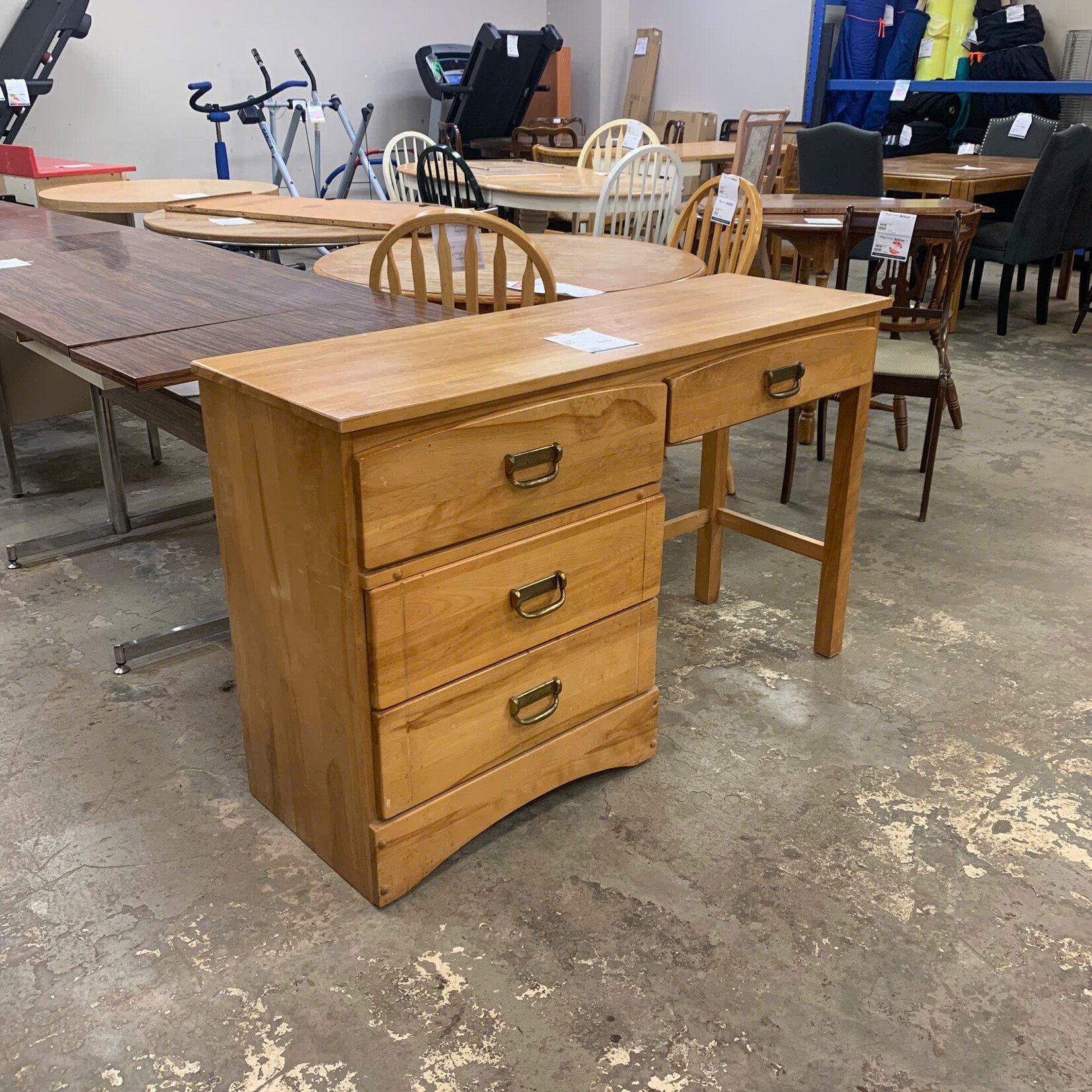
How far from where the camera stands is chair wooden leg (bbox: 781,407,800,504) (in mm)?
3070

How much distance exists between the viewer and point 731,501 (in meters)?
3.28

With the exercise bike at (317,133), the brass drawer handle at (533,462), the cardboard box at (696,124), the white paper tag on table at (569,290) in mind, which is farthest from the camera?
the cardboard box at (696,124)

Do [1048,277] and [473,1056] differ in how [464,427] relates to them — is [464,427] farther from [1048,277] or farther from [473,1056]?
[1048,277]

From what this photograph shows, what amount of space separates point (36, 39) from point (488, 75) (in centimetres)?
312

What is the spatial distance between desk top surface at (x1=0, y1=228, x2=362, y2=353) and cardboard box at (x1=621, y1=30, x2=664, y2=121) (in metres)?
7.13

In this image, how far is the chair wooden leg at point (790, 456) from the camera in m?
3.07

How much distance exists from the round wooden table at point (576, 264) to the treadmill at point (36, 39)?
12.8ft

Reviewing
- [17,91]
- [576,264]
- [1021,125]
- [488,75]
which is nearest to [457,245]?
[576,264]

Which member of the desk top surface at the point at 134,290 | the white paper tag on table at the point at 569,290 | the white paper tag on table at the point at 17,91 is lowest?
the white paper tag on table at the point at 569,290

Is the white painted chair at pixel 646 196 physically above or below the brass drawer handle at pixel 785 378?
above

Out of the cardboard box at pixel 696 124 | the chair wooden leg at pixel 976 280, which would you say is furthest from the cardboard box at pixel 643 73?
the chair wooden leg at pixel 976 280

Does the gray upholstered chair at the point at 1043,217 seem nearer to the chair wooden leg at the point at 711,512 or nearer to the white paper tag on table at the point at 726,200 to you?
the white paper tag on table at the point at 726,200

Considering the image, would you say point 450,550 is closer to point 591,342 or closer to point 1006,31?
point 591,342

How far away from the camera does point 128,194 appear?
437 centimetres
